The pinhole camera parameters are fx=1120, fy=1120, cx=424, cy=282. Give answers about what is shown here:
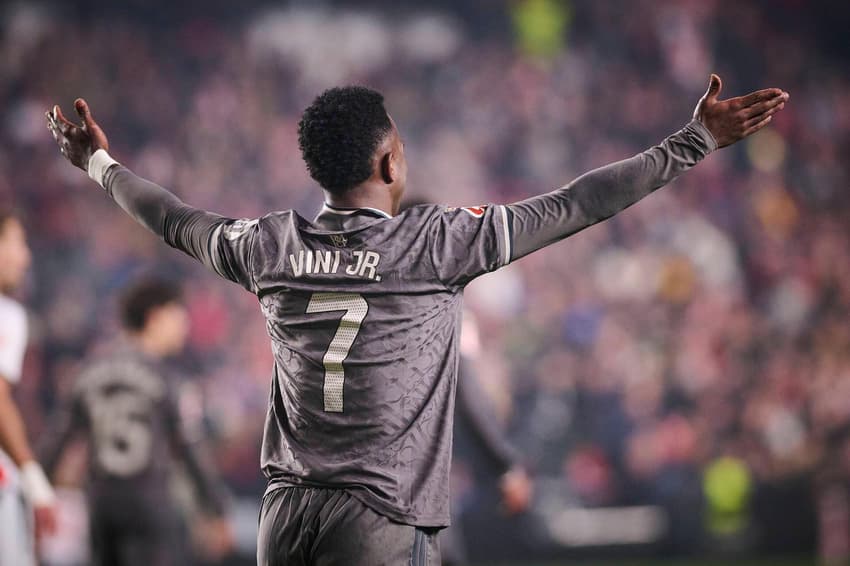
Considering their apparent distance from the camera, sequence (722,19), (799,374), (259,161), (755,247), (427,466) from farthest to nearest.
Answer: (722,19) → (259,161) → (755,247) → (799,374) → (427,466)

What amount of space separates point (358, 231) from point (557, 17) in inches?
588

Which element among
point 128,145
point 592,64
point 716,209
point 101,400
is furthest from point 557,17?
point 101,400

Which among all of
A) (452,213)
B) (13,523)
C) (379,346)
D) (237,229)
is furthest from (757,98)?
(13,523)

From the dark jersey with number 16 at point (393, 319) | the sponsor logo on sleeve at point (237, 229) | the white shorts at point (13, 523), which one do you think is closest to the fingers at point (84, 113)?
the sponsor logo on sleeve at point (237, 229)

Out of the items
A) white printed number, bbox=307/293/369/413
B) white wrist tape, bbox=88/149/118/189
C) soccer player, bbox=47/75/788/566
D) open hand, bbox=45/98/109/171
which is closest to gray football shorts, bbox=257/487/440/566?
soccer player, bbox=47/75/788/566

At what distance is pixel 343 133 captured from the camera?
3.21 meters

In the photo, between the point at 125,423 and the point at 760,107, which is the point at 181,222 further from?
Result: the point at 125,423

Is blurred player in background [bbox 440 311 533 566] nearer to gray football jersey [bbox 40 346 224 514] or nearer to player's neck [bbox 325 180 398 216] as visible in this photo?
gray football jersey [bbox 40 346 224 514]

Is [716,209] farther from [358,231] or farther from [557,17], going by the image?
[358,231]

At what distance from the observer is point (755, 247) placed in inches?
549

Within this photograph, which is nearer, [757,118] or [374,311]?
[374,311]

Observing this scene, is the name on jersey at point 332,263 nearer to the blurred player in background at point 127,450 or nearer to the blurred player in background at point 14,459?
the blurred player in background at point 14,459

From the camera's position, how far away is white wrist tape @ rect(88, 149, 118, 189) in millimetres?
3656

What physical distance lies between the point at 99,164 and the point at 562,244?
10918 mm
